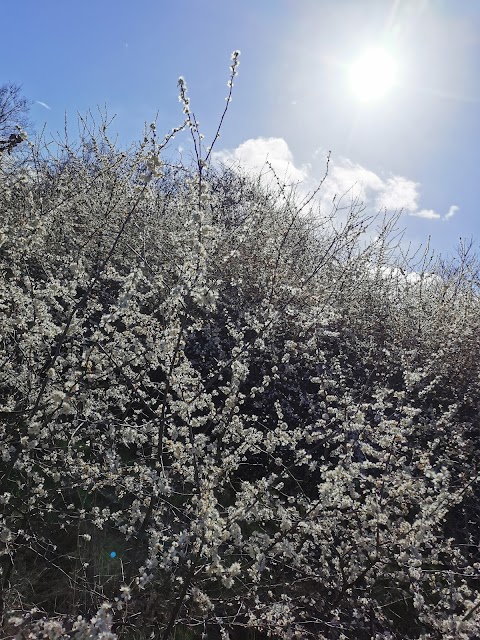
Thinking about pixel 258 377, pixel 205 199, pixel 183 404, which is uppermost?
pixel 205 199

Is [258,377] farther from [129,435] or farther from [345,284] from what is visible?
[129,435]

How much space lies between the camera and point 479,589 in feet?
13.2

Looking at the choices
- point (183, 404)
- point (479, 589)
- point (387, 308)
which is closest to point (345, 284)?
point (387, 308)

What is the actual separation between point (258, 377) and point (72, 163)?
5.68 meters

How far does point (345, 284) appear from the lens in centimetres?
702

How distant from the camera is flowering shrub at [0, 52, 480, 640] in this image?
2.73m

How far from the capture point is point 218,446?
11.8 feet

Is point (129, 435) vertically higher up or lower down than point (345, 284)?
lower down

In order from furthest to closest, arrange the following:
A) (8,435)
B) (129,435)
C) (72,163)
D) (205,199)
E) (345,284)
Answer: (72,163)
(345,284)
(8,435)
(129,435)
(205,199)

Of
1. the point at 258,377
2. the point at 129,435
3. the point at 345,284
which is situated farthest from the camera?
the point at 345,284

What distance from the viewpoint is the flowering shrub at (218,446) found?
273cm

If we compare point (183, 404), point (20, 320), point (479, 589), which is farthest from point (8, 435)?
point (479, 589)

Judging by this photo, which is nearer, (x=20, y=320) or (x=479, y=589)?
(x=20, y=320)

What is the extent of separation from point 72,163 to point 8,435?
22.2ft
